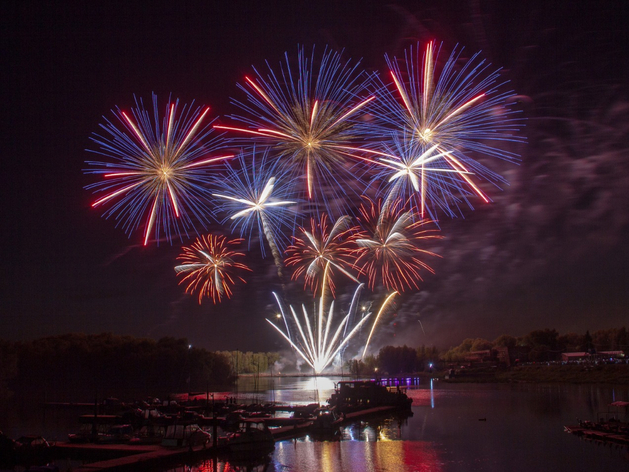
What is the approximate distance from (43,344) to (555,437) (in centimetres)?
10648

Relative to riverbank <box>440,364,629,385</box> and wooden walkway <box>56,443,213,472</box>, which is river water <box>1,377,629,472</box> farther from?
riverbank <box>440,364,629,385</box>

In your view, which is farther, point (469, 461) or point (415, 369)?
point (415, 369)

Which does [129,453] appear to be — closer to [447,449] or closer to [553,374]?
[447,449]

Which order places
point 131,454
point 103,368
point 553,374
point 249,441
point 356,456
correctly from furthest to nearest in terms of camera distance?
point 553,374, point 103,368, point 249,441, point 356,456, point 131,454

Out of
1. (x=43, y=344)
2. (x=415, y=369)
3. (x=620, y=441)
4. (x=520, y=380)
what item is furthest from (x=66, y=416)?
(x=415, y=369)

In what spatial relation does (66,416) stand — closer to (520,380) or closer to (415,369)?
(520,380)

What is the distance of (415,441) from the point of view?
118 feet

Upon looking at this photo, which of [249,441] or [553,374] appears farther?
[553,374]

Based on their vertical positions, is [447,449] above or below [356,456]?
below

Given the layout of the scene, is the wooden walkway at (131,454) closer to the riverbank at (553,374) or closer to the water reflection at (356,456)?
the water reflection at (356,456)

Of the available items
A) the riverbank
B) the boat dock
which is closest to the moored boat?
the boat dock

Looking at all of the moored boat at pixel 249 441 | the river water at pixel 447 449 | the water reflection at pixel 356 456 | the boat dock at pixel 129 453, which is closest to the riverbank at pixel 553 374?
the river water at pixel 447 449

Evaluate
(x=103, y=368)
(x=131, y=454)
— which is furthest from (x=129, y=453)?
(x=103, y=368)

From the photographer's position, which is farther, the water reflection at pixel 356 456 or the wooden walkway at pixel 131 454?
the water reflection at pixel 356 456
